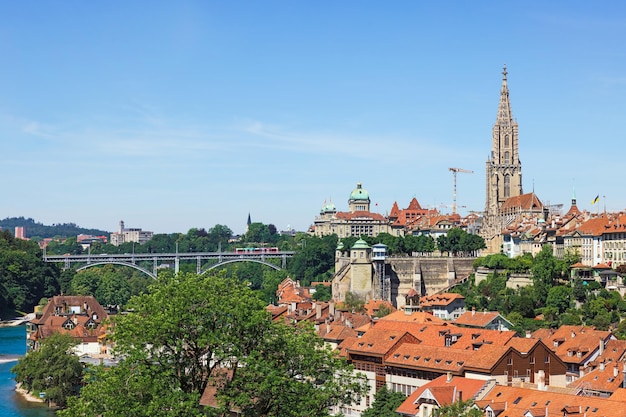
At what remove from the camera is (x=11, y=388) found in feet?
226

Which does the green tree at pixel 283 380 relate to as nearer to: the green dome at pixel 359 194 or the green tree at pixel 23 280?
the green tree at pixel 23 280

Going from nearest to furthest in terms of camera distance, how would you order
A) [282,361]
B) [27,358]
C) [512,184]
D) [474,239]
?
[282,361]
[27,358]
[474,239]
[512,184]

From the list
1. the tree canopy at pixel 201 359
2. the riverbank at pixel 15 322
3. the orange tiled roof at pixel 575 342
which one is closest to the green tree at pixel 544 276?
the orange tiled roof at pixel 575 342

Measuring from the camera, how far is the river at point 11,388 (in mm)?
60656

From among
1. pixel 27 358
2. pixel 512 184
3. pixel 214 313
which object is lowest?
pixel 27 358

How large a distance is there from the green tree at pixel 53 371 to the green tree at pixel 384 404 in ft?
69.4

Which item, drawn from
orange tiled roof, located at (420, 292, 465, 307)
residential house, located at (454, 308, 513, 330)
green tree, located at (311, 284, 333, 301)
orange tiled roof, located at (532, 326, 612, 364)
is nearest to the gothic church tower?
green tree, located at (311, 284, 333, 301)

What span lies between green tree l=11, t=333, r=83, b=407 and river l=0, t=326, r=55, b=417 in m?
1.06

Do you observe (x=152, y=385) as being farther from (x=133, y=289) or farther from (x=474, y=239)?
(x=133, y=289)

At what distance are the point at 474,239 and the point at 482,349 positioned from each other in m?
61.6

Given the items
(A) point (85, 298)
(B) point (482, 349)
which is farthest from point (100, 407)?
(A) point (85, 298)

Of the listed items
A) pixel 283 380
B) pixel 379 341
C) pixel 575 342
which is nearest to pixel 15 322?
pixel 379 341

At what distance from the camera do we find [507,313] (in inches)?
3191

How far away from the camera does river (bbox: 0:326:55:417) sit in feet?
199
